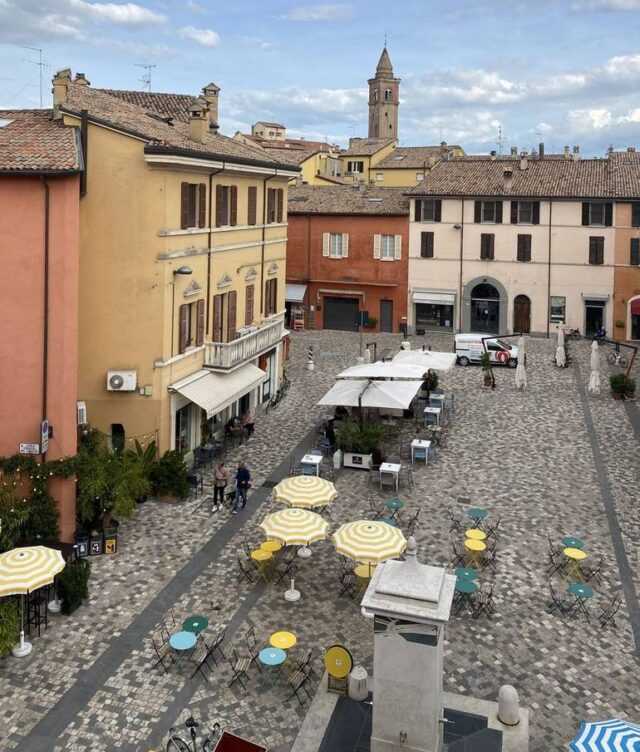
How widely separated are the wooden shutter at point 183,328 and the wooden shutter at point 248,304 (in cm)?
541

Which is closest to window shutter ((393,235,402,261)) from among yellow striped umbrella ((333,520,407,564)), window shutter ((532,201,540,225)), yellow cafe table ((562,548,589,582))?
window shutter ((532,201,540,225))

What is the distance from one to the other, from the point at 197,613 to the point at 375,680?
5614 mm

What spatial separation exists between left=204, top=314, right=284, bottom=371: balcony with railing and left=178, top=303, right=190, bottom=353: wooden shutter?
4.77 feet

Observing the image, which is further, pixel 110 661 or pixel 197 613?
pixel 197 613

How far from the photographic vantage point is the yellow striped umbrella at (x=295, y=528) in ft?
52.3

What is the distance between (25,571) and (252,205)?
18652 mm

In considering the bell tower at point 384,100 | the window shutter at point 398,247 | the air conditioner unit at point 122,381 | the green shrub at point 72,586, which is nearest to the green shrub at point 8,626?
the green shrub at point 72,586

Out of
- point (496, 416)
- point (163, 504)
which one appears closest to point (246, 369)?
point (163, 504)

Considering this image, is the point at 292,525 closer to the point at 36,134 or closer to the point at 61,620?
the point at 61,620

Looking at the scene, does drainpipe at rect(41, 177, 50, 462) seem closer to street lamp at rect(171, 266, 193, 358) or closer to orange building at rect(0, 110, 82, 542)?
orange building at rect(0, 110, 82, 542)

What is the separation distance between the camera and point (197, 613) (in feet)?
49.8

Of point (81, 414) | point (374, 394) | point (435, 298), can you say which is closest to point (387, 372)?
point (374, 394)

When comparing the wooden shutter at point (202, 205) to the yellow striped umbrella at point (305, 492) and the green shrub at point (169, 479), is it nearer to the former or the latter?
the green shrub at point (169, 479)

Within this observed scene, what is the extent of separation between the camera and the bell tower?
117812 millimetres
